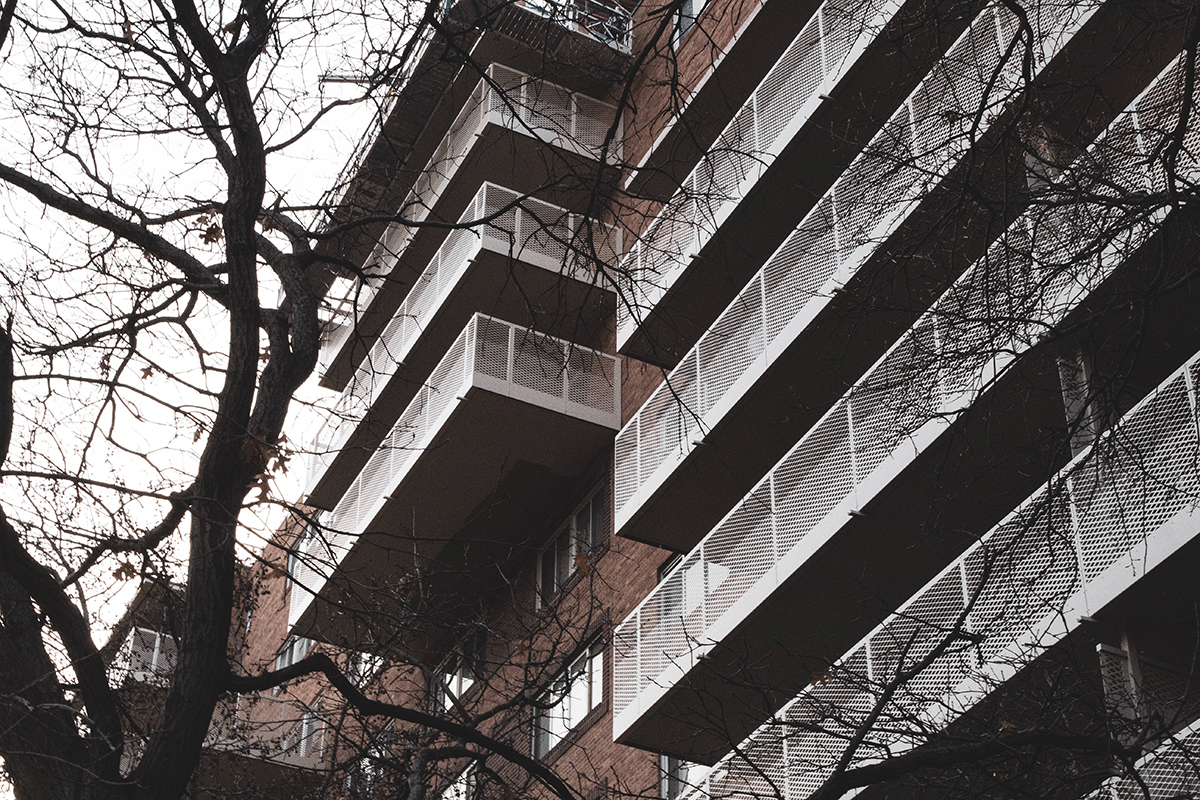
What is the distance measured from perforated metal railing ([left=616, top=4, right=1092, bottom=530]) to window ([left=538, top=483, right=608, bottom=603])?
2624mm

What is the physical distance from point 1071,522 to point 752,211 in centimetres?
783

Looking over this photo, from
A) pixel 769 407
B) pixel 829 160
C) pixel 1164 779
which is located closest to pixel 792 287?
pixel 769 407

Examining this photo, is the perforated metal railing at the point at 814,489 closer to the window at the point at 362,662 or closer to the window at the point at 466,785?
the window at the point at 466,785

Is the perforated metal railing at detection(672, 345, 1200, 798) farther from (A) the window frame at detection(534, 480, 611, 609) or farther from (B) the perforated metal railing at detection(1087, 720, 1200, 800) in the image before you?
(A) the window frame at detection(534, 480, 611, 609)

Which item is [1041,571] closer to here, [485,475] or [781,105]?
[781,105]

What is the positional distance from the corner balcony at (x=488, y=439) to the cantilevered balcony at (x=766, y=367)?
2.09 m

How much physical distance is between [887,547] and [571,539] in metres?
7.63

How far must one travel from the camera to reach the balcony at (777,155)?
576 inches

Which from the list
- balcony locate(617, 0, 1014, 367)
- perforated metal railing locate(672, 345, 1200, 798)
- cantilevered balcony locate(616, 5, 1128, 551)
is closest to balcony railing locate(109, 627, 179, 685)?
perforated metal railing locate(672, 345, 1200, 798)

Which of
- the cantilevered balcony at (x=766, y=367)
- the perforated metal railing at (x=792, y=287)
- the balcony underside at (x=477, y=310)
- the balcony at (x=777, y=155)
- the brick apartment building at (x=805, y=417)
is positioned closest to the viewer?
the brick apartment building at (x=805, y=417)

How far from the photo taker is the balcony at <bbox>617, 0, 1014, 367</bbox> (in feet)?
48.0

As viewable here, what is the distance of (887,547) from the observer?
1284 centimetres

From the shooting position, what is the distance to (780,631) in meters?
13.8

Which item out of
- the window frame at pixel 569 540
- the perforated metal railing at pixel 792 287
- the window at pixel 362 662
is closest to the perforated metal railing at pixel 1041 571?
the window at pixel 362 662
